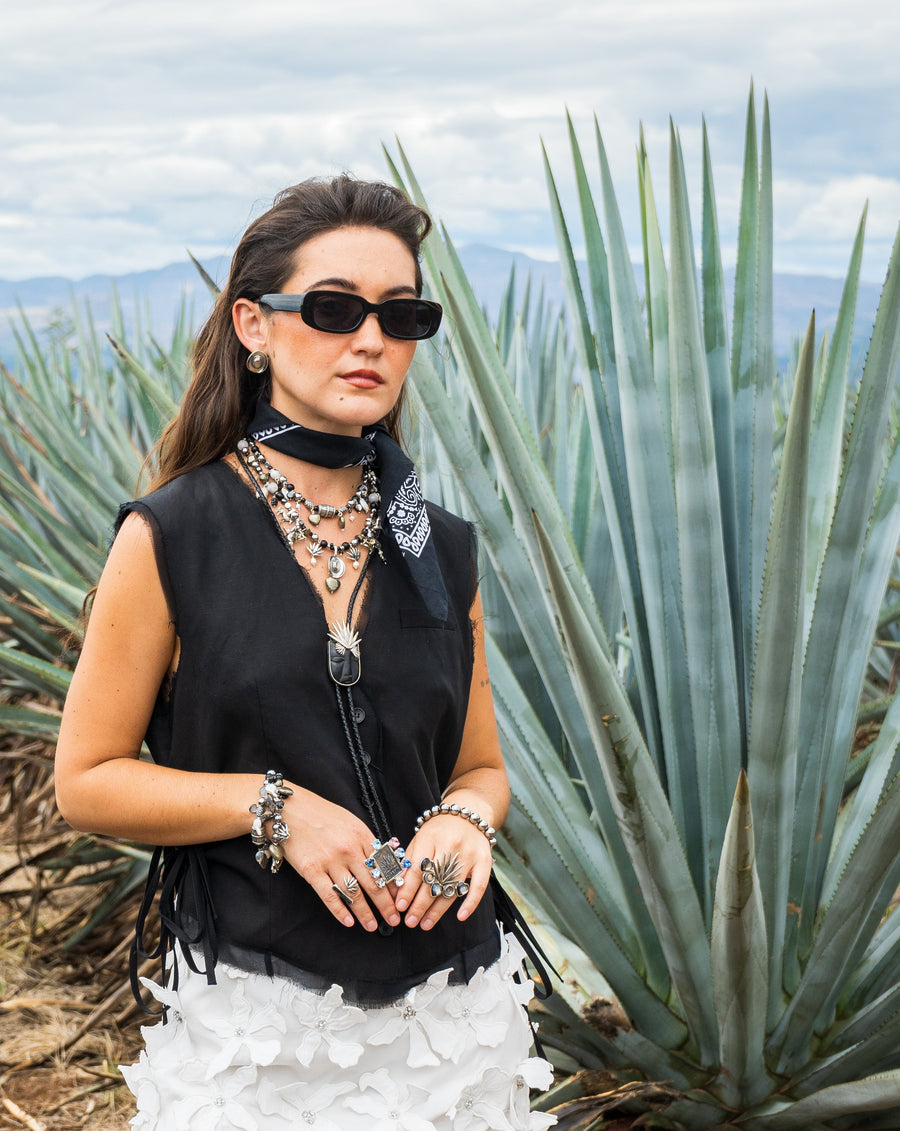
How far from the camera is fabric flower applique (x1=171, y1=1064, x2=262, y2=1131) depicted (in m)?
1.04

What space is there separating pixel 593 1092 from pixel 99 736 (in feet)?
3.32

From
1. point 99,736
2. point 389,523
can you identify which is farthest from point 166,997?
point 389,523

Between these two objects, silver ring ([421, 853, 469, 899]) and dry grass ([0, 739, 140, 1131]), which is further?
dry grass ([0, 739, 140, 1131])

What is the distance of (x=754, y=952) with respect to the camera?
58.2 inches

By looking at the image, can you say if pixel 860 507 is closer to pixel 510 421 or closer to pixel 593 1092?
pixel 510 421

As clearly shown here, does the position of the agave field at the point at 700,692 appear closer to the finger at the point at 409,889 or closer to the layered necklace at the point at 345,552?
the layered necklace at the point at 345,552

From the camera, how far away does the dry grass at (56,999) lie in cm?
250

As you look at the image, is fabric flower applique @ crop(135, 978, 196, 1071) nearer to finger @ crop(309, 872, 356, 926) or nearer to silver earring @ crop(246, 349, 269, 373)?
finger @ crop(309, 872, 356, 926)

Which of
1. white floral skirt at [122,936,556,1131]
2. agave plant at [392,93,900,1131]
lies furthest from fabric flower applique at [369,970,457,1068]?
agave plant at [392,93,900,1131]

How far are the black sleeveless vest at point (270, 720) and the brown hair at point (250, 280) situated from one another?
7cm

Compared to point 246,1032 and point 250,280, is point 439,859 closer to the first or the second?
point 246,1032

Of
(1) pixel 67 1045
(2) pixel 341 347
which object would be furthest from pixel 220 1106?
(1) pixel 67 1045

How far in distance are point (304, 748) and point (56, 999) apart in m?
2.08

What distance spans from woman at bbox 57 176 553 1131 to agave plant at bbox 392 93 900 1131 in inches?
11.1
